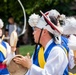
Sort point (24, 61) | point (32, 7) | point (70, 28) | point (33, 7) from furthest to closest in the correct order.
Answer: point (32, 7) → point (33, 7) → point (70, 28) → point (24, 61)

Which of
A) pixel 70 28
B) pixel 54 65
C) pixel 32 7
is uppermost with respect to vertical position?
pixel 70 28

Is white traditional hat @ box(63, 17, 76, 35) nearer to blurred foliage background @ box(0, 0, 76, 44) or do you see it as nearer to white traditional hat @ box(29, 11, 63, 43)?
white traditional hat @ box(29, 11, 63, 43)

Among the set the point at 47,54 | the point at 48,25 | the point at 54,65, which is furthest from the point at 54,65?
the point at 48,25

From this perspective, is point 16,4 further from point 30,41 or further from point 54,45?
point 54,45

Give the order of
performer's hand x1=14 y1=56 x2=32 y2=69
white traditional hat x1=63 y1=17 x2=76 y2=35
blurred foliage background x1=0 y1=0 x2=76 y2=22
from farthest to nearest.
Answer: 1. blurred foliage background x1=0 y1=0 x2=76 y2=22
2. white traditional hat x1=63 y1=17 x2=76 y2=35
3. performer's hand x1=14 y1=56 x2=32 y2=69

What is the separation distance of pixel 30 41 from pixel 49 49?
1654cm

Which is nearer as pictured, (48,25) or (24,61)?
(24,61)

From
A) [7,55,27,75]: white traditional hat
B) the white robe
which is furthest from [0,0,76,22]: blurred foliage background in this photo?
[7,55,27,75]: white traditional hat

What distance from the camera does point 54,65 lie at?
420cm

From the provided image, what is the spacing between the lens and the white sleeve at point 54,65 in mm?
4191

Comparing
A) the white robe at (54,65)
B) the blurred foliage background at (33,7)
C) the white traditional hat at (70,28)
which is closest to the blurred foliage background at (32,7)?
the blurred foliage background at (33,7)

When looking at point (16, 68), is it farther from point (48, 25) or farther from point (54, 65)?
point (48, 25)

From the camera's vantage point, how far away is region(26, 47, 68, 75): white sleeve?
4191 millimetres

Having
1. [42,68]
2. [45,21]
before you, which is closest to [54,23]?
[45,21]
